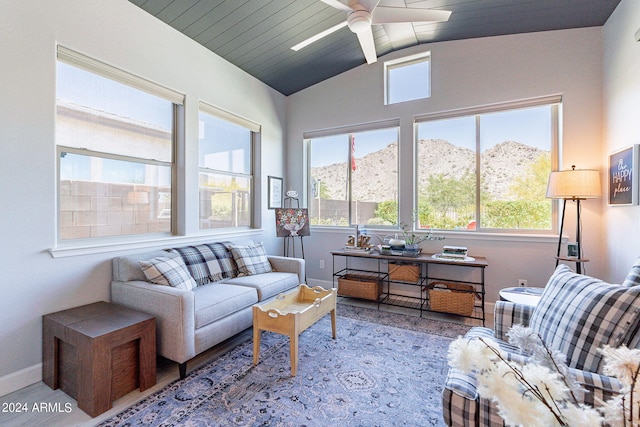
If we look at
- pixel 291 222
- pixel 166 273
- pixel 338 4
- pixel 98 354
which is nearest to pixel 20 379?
pixel 98 354

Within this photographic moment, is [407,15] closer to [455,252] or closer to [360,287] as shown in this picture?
[455,252]

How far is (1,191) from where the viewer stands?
188cm

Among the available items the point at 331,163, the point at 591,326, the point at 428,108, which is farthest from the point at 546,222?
the point at 331,163

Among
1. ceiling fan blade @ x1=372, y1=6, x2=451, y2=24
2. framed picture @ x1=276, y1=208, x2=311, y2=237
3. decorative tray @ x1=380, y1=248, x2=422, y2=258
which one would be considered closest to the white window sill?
framed picture @ x1=276, y1=208, x2=311, y2=237

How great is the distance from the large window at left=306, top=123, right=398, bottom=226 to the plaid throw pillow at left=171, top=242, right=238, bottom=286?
1692 mm

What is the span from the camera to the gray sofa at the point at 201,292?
202 cm

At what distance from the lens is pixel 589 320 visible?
1.18 m

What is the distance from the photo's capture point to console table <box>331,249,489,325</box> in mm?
3073

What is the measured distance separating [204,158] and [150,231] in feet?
3.44

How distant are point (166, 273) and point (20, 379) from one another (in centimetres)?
108

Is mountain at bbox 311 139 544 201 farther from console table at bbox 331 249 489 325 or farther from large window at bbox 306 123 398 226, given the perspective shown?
console table at bbox 331 249 489 325

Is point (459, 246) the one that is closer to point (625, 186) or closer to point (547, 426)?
point (625, 186)

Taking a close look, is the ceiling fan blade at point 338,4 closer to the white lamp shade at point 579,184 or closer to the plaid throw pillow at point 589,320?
the plaid throw pillow at point 589,320

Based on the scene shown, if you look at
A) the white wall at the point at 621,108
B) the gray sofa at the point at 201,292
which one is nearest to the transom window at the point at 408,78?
the white wall at the point at 621,108
